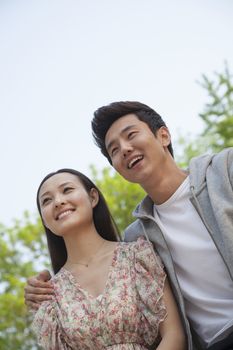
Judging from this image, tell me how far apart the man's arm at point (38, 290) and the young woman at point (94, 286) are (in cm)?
4

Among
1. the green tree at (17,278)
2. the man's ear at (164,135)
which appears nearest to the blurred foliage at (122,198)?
the green tree at (17,278)

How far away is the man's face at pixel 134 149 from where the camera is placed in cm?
266

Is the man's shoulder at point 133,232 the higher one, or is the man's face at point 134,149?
the man's face at point 134,149

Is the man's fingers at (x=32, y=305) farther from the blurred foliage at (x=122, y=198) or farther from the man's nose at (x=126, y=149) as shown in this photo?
the blurred foliage at (x=122, y=198)

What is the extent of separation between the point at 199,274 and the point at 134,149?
2.85 feet

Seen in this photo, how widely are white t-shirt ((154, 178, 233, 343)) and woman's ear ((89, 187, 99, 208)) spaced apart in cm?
47

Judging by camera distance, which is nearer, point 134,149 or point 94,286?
point 94,286

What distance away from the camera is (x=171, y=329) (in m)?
2.21

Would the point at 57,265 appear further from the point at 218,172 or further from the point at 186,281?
the point at 218,172

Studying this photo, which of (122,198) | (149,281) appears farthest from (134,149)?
(122,198)

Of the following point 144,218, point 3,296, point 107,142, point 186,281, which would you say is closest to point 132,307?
point 186,281

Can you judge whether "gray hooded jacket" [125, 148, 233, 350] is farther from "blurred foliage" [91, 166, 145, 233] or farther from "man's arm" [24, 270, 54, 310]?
"blurred foliage" [91, 166, 145, 233]

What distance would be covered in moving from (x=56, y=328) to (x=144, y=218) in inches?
33.8

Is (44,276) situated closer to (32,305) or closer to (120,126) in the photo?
(32,305)
